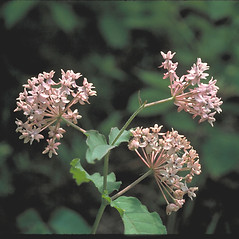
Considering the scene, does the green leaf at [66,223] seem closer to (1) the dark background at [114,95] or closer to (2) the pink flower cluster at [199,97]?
(1) the dark background at [114,95]

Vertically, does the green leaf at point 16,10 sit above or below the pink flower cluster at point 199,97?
above

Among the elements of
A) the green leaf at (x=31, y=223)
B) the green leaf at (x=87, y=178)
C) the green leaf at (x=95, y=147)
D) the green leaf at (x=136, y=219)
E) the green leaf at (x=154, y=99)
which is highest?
the green leaf at (x=154, y=99)

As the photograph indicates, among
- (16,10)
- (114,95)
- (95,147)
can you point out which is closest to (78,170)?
(95,147)

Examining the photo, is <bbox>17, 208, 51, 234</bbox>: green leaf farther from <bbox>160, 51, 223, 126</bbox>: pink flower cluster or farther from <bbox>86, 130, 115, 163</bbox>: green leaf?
<bbox>160, 51, 223, 126</bbox>: pink flower cluster

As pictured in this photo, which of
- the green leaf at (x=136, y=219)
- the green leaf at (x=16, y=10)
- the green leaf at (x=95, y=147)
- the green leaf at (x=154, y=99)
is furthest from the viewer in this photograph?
the green leaf at (x=16, y=10)

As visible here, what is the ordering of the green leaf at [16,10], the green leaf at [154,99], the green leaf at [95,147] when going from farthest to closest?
the green leaf at [16,10], the green leaf at [154,99], the green leaf at [95,147]

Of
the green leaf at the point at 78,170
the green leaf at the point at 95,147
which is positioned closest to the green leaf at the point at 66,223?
the green leaf at the point at 78,170
